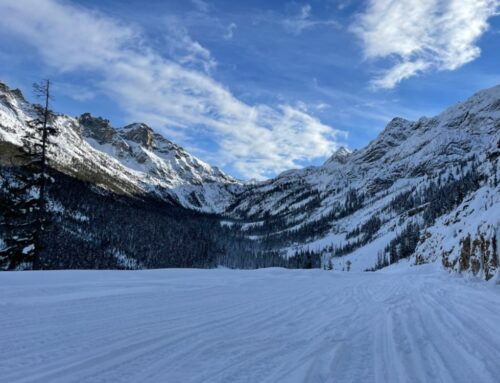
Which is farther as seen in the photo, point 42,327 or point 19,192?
point 19,192

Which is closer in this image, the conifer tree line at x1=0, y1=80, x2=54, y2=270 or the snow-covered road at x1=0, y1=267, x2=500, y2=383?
the snow-covered road at x1=0, y1=267, x2=500, y2=383

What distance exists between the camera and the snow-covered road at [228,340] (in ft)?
14.4

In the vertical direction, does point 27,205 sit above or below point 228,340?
above

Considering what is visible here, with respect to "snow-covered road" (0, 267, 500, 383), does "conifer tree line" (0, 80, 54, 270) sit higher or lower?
higher

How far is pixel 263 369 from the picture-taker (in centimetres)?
461

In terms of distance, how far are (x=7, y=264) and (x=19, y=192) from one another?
4.36 m

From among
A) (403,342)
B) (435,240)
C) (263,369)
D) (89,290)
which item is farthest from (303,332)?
(435,240)

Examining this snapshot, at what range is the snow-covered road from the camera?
4383 millimetres

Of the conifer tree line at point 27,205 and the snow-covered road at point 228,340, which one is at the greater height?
the conifer tree line at point 27,205

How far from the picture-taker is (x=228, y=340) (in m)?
5.96

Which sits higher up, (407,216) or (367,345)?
(407,216)

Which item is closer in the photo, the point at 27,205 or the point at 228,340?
the point at 228,340

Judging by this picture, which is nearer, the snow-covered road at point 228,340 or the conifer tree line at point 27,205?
the snow-covered road at point 228,340

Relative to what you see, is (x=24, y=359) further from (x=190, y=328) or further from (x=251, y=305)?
(x=251, y=305)
